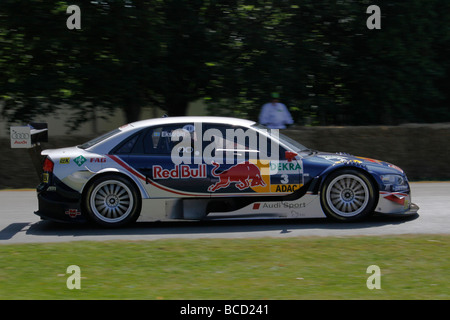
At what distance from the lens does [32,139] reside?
28.1 ft

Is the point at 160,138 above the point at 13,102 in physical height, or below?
below

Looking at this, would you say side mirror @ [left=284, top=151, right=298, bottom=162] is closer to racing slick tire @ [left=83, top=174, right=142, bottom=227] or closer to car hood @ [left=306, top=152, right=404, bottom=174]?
car hood @ [left=306, top=152, right=404, bottom=174]

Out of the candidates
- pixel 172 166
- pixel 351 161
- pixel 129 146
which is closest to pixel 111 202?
pixel 129 146

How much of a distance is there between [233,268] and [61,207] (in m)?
3.19

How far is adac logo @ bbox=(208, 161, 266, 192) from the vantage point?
8305mm

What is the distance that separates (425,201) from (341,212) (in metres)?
2.54

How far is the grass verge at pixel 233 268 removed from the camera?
5254 millimetres

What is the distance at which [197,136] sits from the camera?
853 cm

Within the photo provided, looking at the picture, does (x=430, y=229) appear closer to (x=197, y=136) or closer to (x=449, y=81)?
(x=197, y=136)

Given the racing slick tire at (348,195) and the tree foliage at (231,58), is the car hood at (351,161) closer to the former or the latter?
the racing slick tire at (348,195)

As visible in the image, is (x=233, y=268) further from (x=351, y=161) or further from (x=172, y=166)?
(x=351, y=161)

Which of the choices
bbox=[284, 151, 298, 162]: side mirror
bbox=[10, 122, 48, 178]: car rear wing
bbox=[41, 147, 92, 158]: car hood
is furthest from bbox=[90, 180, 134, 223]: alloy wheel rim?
bbox=[284, 151, 298, 162]: side mirror
